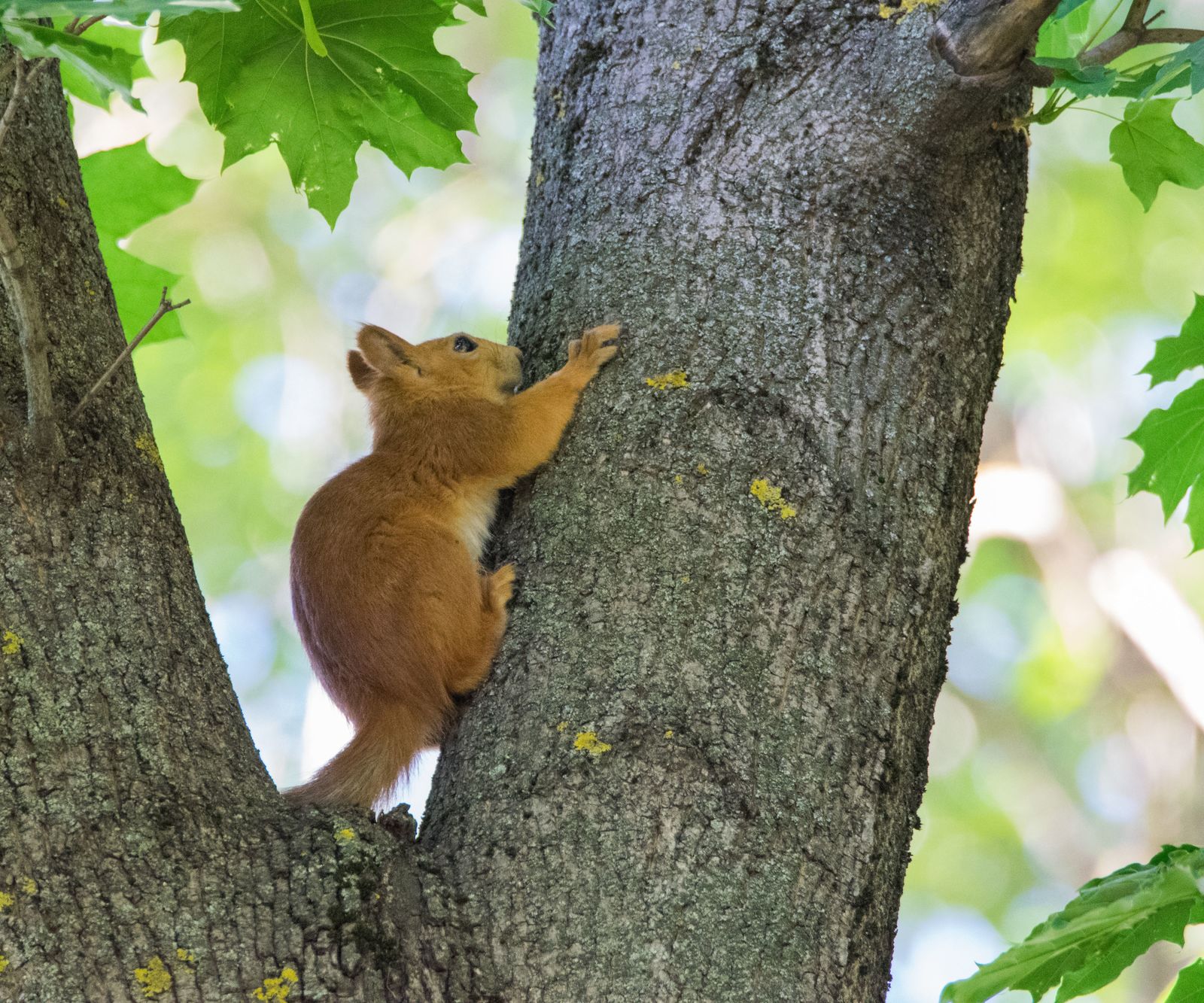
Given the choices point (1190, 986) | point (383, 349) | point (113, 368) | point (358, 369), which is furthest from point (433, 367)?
point (1190, 986)

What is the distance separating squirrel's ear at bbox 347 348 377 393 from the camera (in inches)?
122

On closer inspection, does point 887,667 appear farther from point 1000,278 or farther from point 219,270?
point 219,270

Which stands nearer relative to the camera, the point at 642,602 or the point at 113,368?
the point at 113,368

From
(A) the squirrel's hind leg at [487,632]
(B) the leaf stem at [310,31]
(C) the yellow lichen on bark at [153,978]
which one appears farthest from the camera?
(A) the squirrel's hind leg at [487,632]

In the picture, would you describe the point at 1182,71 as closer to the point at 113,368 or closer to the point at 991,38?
the point at 991,38

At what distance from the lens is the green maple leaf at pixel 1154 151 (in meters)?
1.95

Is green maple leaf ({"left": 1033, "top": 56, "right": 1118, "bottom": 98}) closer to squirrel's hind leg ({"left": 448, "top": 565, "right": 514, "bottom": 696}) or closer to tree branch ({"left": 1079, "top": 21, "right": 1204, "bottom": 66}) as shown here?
tree branch ({"left": 1079, "top": 21, "right": 1204, "bottom": 66})

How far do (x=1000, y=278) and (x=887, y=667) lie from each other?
72cm

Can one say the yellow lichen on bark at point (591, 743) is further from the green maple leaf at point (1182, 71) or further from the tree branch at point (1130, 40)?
the tree branch at point (1130, 40)

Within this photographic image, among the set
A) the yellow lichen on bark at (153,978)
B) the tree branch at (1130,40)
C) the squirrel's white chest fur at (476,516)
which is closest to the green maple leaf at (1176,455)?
the tree branch at (1130,40)

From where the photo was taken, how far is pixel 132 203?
258 cm

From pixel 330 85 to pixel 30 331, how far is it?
0.93 m

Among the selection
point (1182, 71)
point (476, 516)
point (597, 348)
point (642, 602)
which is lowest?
point (642, 602)

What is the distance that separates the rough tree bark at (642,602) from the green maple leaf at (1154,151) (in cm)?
17
